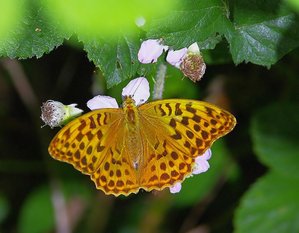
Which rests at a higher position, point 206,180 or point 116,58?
point 116,58

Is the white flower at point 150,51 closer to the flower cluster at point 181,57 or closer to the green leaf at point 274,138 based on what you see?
the flower cluster at point 181,57

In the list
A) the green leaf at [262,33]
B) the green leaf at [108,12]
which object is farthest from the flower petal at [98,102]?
the green leaf at [108,12]

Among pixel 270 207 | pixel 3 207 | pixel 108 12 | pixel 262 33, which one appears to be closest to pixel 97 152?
pixel 262 33

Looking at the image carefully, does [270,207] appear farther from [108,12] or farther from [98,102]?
[108,12]

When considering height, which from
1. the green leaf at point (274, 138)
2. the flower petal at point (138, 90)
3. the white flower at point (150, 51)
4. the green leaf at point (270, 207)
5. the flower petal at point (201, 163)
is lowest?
the green leaf at point (270, 207)

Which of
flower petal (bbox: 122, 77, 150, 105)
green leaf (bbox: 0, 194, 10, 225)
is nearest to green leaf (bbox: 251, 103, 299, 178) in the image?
flower petal (bbox: 122, 77, 150, 105)

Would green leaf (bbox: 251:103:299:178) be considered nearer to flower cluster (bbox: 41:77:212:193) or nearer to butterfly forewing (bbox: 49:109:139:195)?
flower cluster (bbox: 41:77:212:193)

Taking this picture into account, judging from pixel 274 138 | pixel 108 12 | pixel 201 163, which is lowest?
pixel 274 138
